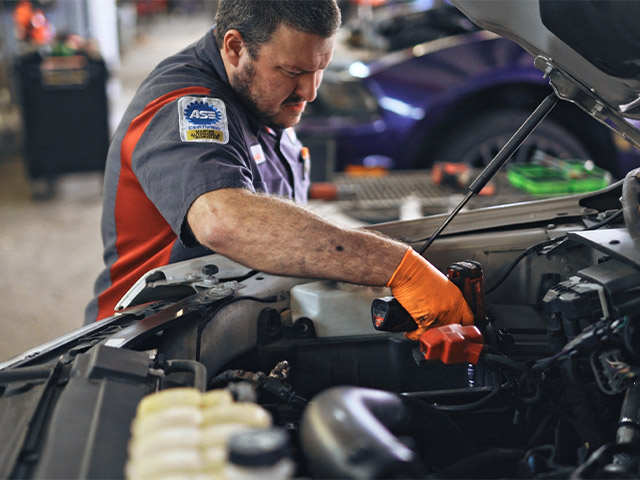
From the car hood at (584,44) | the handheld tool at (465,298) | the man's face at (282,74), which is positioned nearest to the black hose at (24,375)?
the handheld tool at (465,298)

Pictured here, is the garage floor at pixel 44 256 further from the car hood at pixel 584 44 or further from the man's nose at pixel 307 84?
the car hood at pixel 584 44

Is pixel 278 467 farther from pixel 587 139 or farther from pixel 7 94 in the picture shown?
pixel 7 94

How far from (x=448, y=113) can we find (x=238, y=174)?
2.30 meters

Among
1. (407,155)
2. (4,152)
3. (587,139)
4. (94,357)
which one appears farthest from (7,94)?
(94,357)

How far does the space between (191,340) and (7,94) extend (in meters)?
5.50

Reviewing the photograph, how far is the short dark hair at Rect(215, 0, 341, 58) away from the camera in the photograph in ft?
5.02

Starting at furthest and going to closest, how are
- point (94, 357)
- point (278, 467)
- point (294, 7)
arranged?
point (294, 7)
point (94, 357)
point (278, 467)

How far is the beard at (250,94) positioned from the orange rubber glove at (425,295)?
1.94 ft

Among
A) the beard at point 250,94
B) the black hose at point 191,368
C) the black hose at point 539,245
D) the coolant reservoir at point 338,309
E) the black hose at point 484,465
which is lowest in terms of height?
the black hose at point 484,465

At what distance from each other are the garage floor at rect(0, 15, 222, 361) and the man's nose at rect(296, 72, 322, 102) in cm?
182

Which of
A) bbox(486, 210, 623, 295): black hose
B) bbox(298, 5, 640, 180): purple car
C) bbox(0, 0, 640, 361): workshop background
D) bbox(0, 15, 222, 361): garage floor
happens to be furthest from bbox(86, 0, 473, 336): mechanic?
bbox(298, 5, 640, 180): purple car

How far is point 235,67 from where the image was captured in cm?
166

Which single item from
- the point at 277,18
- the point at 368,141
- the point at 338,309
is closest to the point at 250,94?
the point at 277,18

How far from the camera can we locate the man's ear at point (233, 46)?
1613mm
